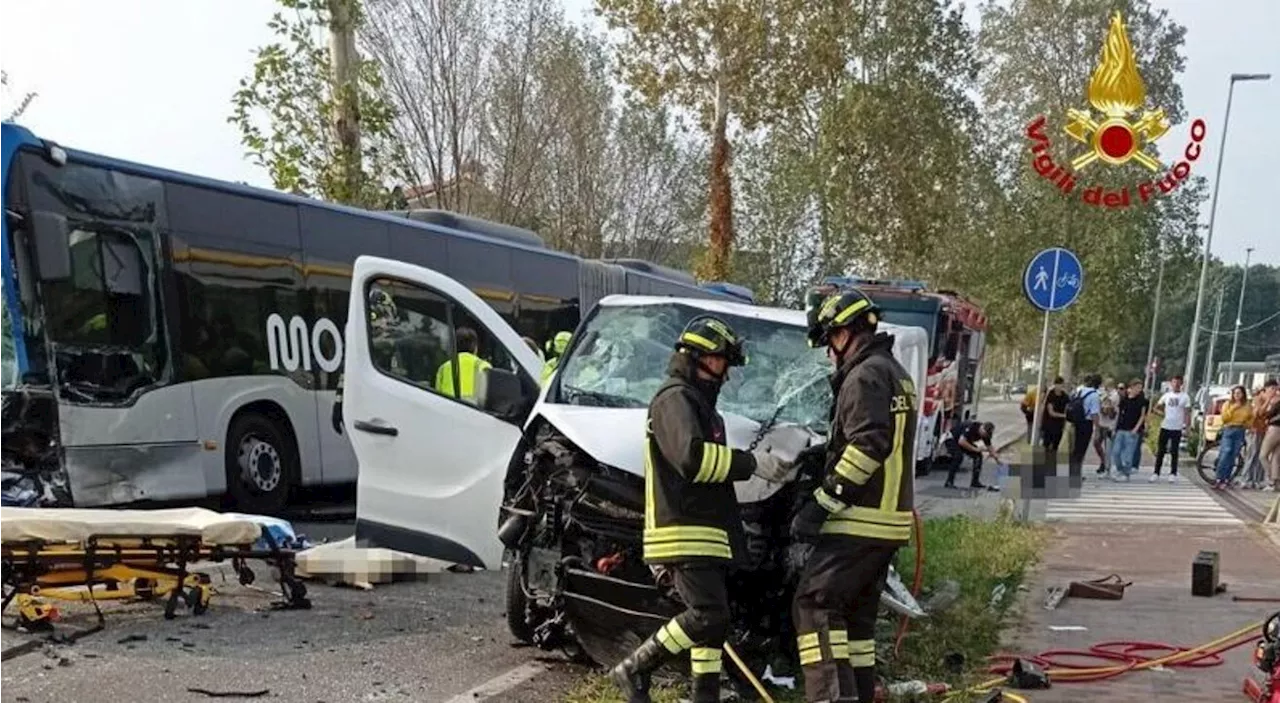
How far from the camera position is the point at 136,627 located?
6.14 meters

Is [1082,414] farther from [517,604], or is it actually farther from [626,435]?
[626,435]

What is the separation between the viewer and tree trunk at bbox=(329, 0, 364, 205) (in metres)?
14.7

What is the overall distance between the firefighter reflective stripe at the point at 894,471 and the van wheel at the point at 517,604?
1926 millimetres

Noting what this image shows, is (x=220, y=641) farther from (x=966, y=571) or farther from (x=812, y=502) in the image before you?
(x=966, y=571)

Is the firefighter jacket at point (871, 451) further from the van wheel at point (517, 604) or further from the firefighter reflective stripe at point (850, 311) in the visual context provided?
the van wheel at point (517, 604)

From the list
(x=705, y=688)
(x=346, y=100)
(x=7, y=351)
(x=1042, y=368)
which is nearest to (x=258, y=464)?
(x=7, y=351)

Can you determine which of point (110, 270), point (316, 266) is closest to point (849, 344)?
point (110, 270)

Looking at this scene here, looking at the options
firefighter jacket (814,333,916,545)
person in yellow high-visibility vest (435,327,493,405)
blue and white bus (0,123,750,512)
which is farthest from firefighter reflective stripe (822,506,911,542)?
blue and white bus (0,123,750,512)

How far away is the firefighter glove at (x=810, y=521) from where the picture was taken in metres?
4.85

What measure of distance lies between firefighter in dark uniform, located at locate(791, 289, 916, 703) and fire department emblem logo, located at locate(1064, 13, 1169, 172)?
1206cm

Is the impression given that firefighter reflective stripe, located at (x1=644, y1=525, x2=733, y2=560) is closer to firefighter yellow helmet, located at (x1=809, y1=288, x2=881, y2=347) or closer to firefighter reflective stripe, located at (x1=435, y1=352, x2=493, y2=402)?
firefighter yellow helmet, located at (x1=809, y1=288, x2=881, y2=347)

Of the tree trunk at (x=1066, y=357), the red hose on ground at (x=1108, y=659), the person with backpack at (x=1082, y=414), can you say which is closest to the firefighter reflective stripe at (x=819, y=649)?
the red hose on ground at (x=1108, y=659)

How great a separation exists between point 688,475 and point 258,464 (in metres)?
7.17

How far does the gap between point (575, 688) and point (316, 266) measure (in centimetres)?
725
